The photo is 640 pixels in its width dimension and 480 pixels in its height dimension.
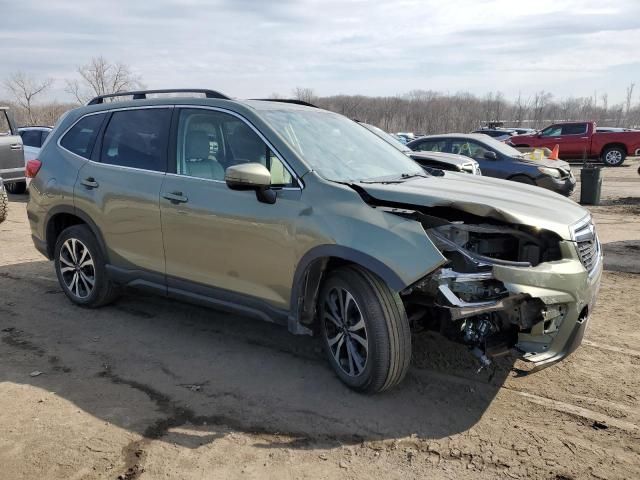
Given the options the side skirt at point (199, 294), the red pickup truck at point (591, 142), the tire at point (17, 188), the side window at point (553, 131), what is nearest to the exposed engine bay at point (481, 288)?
the side skirt at point (199, 294)

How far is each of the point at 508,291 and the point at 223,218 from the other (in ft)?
6.54

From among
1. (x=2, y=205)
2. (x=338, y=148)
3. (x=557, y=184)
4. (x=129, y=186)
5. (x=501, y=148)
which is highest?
(x=338, y=148)

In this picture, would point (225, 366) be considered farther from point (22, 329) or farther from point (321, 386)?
point (22, 329)

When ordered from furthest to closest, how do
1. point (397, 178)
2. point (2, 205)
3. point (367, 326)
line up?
point (2, 205), point (397, 178), point (367, 326)

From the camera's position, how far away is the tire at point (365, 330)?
3342mm

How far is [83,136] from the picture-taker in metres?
5.19

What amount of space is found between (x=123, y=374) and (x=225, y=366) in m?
0.72

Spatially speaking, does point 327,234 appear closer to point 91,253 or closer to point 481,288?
point 481,288

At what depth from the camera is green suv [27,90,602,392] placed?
10.6 feet

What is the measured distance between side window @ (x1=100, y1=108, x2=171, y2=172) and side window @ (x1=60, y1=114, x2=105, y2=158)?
0.18 metres

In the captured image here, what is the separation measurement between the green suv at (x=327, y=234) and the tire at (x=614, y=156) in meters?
21.3

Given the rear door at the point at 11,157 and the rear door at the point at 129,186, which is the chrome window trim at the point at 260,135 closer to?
the rear door at the point at 129,186

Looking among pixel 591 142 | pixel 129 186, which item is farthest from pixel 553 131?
pixel 129 186

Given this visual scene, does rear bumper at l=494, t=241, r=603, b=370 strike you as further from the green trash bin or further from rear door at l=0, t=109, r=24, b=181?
rear door at l=0, t=109, r=24, b=181
